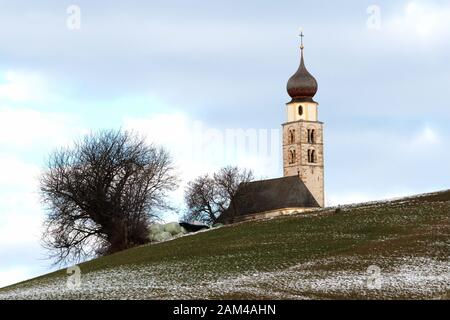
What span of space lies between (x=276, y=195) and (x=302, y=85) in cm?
2736

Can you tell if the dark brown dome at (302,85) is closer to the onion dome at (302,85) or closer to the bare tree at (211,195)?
the onion dome at (302,85)

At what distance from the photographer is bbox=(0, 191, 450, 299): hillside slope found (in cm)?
5684

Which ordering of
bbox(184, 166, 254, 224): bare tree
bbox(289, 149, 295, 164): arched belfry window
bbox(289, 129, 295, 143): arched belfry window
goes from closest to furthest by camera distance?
bbox(184, 166, 254, 224): bare tree, bbox(289, 149, 295, 164): arched belfry window, bbox(289, 129, 295, 143): arched belfry window

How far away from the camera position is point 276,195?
501 ft

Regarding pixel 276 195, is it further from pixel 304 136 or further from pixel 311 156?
pixel 304 136

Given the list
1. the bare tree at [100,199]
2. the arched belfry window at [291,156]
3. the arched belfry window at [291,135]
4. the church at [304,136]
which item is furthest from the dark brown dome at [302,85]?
the bare tree at [100,199]

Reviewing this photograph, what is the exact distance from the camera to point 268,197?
15275 cm

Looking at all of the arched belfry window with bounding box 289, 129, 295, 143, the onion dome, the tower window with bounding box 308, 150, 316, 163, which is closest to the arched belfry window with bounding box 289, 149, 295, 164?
the arched belfry window with bounding box 289, 129, 295, 143

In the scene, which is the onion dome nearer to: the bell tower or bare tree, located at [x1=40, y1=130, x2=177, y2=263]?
the bell tower

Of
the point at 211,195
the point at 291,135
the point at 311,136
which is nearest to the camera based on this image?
the point at 211,195

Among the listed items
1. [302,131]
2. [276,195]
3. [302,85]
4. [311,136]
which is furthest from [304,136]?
[276,195]

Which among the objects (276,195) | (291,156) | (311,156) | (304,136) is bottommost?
(276,195)

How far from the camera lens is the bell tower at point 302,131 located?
173250 mm

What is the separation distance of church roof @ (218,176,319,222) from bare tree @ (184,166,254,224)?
136 inches
